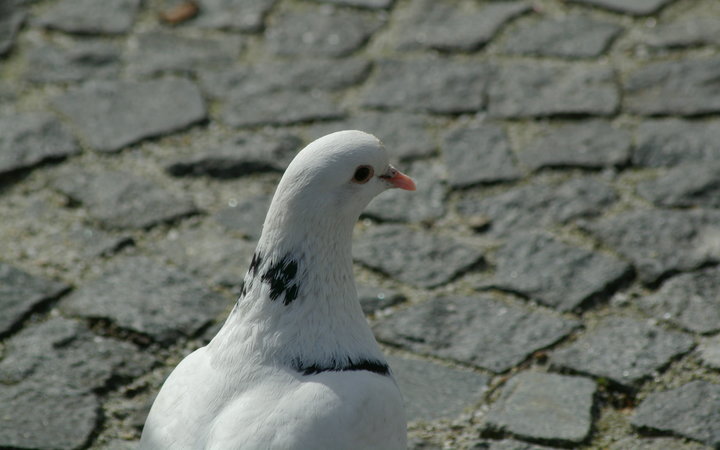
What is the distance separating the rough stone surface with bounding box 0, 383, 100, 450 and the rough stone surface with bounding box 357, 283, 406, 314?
1.10 meters

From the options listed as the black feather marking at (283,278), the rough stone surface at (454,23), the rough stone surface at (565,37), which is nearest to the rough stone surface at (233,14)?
the rough stone surface at (454,23)

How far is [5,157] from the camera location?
4.93 metres

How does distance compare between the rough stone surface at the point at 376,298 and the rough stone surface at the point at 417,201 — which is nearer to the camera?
the rough stone surface at the point at 376,298

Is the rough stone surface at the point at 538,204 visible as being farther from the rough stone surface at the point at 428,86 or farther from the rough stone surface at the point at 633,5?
the rough stone surface at the point at 633,5

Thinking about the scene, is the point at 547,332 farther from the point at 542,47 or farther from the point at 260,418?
the point at 542,47

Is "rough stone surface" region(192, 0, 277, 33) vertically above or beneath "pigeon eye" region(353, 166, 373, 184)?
beneath

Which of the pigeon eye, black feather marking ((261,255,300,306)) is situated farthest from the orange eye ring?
black feather marking ((261,255,300,306))

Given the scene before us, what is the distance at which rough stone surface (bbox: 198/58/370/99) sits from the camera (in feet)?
18.0

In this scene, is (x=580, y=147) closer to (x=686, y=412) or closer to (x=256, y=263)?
(x=686, y=412)

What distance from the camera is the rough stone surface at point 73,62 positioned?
5.57 metres

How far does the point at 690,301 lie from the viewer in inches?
155

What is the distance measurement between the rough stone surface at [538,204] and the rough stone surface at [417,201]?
119 millimetres

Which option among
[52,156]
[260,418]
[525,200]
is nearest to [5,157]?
[52,156]

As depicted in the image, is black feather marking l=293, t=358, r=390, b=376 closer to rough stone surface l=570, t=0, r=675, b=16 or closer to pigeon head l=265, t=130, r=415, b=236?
pigeon head l=265, t=130, r=415, b=236
